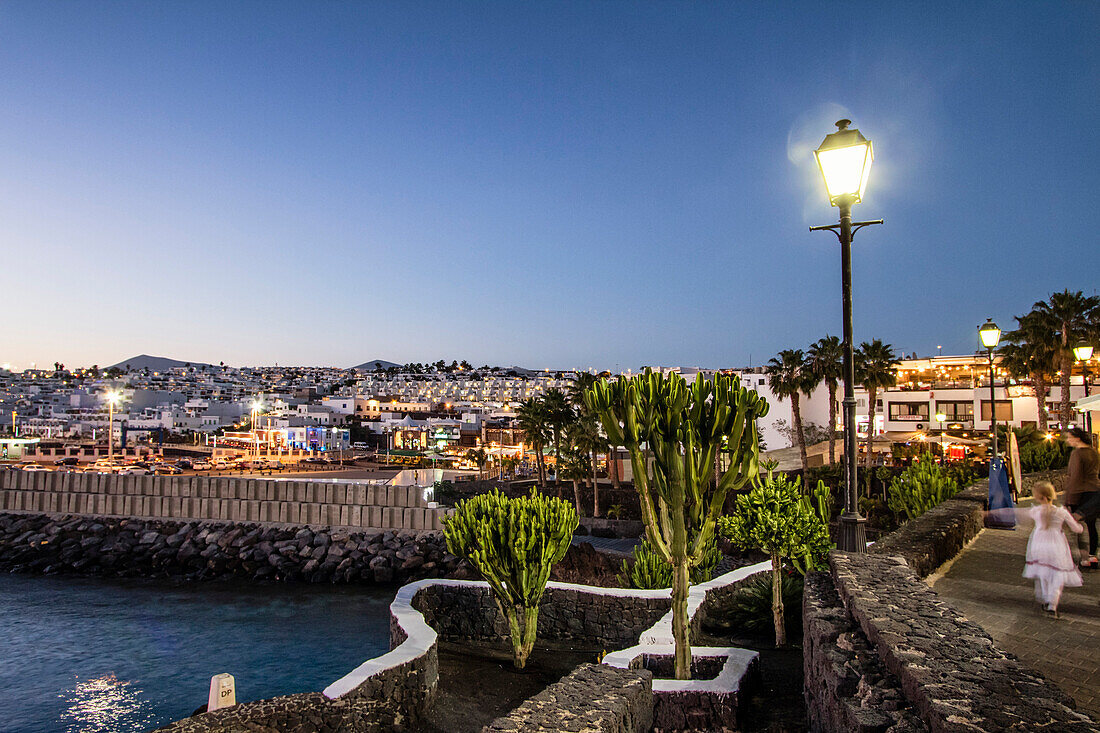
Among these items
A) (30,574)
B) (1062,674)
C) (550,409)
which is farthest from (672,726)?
(550,409)

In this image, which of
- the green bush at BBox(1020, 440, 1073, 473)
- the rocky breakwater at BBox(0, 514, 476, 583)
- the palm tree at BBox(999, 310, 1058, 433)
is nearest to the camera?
the green bush at BBox(1020, 440, 1073, 473)

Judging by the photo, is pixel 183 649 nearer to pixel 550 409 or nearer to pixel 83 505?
pixel 83 505

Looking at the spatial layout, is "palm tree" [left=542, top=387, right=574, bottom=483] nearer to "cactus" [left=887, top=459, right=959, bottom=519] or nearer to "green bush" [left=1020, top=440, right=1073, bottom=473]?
"green bush" [left=1020, top=440, right=1073, bottom=473]

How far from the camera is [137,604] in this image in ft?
74.0

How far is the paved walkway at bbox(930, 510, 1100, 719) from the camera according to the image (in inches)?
192

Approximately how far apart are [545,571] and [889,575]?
6.05 metres

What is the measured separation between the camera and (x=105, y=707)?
46.4 feet

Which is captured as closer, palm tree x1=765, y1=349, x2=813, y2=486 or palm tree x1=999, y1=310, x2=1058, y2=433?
palm tree x1=999, y1=310, x2=1058, y2=433

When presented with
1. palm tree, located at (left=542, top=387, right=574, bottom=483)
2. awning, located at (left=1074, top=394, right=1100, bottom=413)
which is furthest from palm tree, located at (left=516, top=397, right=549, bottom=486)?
awning, located at (left=1074, top=394, right=1100, bottom=413)

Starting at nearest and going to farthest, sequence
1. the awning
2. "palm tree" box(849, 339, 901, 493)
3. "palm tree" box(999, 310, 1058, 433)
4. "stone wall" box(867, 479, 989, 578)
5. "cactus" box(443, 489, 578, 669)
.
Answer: "stone wall" box(867, 479, 989, 578) < "cactus" box(443, 489, 578, 669) < the awning < "palm tree" box(999, 310, 1058, 433) < "palm tree" box(849, 339, 901, 493)

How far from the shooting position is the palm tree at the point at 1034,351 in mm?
31516

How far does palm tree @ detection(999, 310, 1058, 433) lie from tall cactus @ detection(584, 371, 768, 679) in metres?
31.2

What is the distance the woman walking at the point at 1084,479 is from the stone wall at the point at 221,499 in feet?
69.7

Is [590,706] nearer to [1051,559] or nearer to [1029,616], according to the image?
[1029,616]
